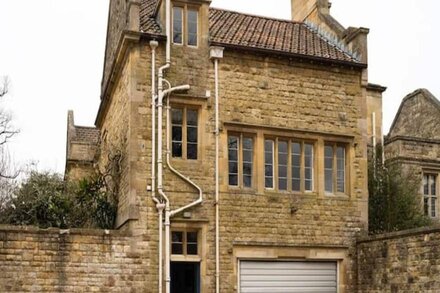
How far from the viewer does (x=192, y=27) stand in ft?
62.2

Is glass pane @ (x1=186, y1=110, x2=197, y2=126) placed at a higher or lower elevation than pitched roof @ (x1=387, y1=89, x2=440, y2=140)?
lower

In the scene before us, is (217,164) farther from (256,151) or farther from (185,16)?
(185,16)

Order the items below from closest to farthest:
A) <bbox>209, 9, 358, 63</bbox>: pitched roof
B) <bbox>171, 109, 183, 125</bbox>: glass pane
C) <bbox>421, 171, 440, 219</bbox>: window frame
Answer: <bbox>171, 109, 183, 125</bbox>: glass pane, <bbox>209, 9, 358, 63</bbox>: pitched roof, <bbox>421, 171, 440, 219</bbox>: window frame

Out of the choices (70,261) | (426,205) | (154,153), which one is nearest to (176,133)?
(154,153)

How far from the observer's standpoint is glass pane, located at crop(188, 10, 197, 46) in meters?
18.8

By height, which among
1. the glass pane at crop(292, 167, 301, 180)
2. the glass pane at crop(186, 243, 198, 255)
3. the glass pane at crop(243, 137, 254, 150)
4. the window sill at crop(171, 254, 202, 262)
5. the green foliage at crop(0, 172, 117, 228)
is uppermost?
the glass pane at crop(243, 137, 254, 150)

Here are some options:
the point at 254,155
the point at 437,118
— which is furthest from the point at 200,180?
the point at 437,118

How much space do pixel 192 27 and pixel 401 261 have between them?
830 centimetres

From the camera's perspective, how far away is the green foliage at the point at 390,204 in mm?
22031

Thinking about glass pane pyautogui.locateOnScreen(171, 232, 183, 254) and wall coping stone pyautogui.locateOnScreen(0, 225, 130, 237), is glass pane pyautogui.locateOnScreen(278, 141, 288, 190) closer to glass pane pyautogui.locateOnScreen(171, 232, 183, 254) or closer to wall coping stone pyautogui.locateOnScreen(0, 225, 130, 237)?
glass pane pyautogui.locateOnScreen(171, 232, 183, 254)

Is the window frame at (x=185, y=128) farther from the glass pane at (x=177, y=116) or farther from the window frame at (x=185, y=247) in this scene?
the window frame at (x=185, y=247)

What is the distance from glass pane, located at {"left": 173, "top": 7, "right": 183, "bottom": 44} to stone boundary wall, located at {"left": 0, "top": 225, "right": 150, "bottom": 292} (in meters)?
5.48

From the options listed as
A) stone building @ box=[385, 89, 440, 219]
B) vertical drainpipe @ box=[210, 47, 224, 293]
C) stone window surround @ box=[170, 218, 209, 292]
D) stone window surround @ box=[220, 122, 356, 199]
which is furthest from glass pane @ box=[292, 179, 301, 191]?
stone building @ box=[385, 89, 440, 219]

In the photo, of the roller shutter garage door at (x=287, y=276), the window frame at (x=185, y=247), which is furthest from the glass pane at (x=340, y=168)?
the window frame at (x=185, y=247)
